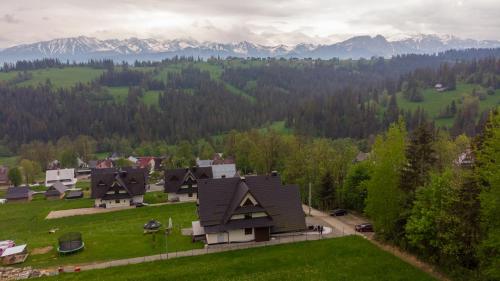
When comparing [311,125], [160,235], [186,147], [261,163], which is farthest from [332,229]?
[311,125]

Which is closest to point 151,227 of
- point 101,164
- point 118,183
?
point 118,183

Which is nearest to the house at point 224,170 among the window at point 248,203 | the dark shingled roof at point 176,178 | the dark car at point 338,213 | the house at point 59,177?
the dark shingled roof at point 176,178

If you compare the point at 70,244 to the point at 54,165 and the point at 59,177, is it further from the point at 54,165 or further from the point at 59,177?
the point at 54,165

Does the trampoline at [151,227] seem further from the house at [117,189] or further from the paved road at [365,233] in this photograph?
the house at [117,189]

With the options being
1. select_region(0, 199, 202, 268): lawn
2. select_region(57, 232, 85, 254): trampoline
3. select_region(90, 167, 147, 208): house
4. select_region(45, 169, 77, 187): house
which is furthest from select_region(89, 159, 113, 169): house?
select_region(57, 232, 85, 254): trampoline

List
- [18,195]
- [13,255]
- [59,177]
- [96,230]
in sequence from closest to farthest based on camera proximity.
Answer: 1. [13,255]
2. [96,230]
3. [18,195]
4. [59,177]

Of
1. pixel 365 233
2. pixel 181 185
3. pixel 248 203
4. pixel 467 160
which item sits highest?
pixel 467 160

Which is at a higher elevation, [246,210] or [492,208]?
[492,208]

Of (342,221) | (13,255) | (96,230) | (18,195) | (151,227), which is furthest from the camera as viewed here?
(18,195)
